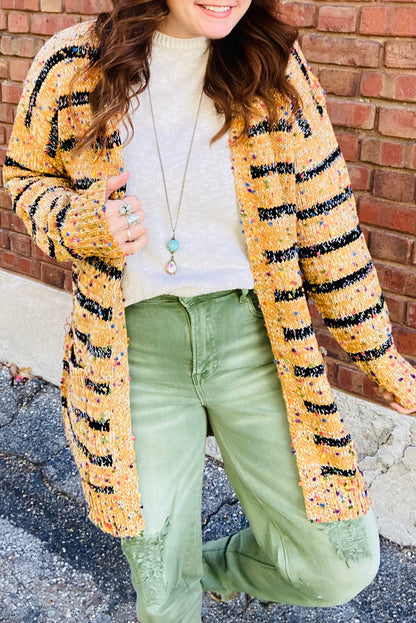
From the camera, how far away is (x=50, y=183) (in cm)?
190

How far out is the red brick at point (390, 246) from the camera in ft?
8.71

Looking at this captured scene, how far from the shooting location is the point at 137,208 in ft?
5.54

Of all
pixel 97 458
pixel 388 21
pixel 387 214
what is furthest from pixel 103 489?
pixel 388 21

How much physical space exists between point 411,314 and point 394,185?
1.52 feet

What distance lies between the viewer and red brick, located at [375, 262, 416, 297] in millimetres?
2670

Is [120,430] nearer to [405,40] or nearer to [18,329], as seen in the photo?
[405,40]

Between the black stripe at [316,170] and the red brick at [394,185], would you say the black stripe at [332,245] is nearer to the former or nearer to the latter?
the black stripe at [316,170]

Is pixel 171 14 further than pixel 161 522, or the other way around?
pixel 161 522

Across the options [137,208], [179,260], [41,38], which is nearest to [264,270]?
[179,260]

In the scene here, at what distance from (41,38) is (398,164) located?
191cm

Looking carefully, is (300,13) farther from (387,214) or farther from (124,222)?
(124,222)

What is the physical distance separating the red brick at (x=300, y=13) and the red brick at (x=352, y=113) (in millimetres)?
288

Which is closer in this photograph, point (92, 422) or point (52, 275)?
point (92, 422)

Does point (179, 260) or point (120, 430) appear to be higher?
point (179, 260)
